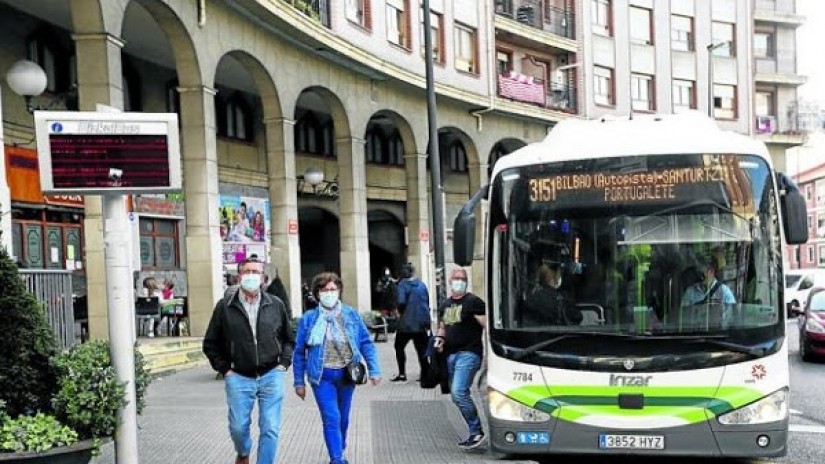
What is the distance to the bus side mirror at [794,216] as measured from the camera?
6895 millimetres

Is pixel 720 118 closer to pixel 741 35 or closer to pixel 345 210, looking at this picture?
pixel 741 35

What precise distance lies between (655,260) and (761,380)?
1.23m

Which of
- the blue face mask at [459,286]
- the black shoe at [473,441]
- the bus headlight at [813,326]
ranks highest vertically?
the blue face mask at [459,286]

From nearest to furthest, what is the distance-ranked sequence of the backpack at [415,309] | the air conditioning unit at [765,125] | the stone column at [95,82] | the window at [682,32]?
the backpack at [415,309]
the stone column at [95,82]
the window at [682,32]
the air conditioning unit at [765,125]

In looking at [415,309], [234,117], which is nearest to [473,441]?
[415,309]

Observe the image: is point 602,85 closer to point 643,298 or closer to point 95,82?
point 95,82

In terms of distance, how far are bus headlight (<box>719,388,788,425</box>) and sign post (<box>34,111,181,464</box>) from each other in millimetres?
4482

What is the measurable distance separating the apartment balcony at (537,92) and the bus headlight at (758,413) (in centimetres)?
2623

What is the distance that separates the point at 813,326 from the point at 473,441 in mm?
10731

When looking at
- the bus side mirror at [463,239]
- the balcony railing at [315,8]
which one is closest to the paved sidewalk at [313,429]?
the bus side mirror at [463,239]

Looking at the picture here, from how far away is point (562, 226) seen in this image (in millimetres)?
7227

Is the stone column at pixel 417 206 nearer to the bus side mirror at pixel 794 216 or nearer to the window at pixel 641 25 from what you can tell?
the window at pixel 641 25

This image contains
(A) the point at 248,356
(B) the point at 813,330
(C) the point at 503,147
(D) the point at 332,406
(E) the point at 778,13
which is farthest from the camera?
(E) the point at 778,13

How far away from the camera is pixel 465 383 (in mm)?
8148
